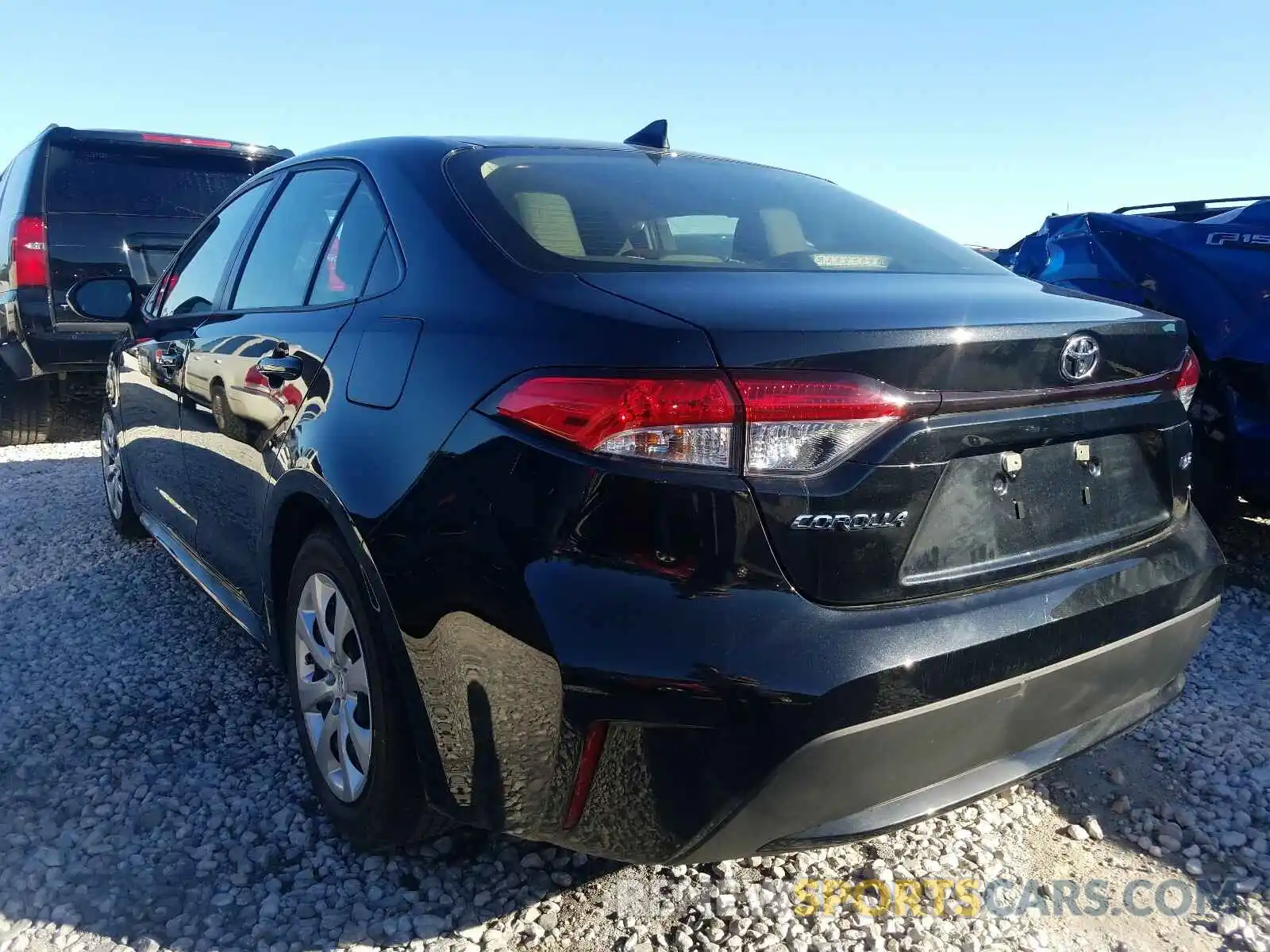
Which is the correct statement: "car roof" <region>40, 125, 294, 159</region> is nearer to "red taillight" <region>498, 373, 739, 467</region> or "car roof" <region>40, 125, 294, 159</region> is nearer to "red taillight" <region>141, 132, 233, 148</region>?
"red taillight" <region>141, 132, 233, 148</region>

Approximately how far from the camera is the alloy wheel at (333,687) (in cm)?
208

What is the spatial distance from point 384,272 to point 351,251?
0.25m

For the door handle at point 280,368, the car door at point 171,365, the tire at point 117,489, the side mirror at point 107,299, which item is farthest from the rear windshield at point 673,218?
the tire at point 117,489

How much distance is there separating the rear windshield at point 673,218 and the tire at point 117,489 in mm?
Answer: 2807

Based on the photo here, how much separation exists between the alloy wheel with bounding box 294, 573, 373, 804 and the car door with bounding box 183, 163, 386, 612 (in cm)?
33

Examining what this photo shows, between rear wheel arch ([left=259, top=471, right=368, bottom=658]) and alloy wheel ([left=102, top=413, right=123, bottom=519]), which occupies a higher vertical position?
rear wheel arch ([left=259, top=471, right=368, bottom=658])

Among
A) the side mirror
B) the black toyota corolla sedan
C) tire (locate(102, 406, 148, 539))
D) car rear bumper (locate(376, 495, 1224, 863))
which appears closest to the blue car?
the black toyota corolla sedan

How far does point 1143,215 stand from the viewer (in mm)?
4387

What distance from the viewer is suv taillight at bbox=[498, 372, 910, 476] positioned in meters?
1.45

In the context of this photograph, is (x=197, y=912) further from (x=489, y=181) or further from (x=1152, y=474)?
(x=1152, y=474)

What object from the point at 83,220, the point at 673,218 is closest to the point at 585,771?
the point at 673,218

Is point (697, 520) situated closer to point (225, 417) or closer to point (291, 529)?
point (291, 529)

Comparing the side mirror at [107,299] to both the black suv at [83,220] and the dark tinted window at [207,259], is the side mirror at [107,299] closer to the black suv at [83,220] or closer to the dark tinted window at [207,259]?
the dark tinted window at [207,259]

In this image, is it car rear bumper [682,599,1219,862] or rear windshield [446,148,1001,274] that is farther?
rear windshield [446,148,1001,274]
